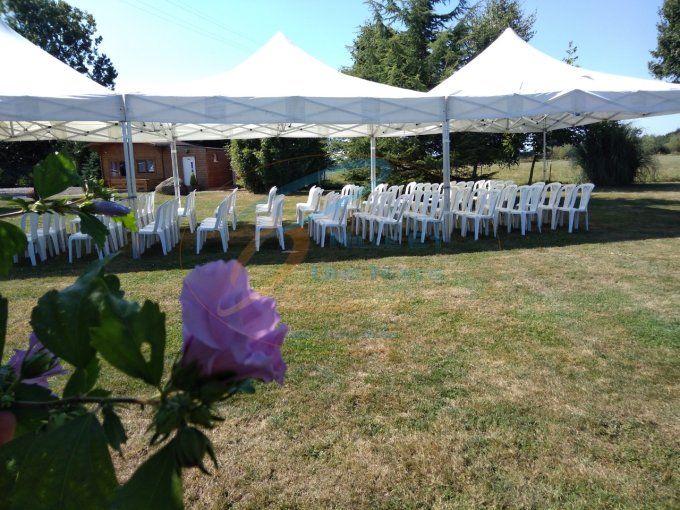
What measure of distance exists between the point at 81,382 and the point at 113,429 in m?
0.06

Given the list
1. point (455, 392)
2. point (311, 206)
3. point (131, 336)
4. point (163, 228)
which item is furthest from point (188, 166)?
point (131, 336)

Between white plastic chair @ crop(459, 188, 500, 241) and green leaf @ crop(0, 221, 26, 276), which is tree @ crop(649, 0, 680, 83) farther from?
green leaf @ crop(0, 221, 26, 276)

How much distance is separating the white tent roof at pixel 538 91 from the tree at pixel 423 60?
5938 millimetres

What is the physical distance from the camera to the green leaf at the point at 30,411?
1.45 ft

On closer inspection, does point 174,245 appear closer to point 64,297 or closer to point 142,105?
point 142,105

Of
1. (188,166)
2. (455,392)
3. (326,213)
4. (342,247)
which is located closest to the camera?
(455,392)

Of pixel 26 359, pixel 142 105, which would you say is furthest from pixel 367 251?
pixel 26 359

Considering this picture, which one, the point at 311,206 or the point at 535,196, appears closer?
the point at 535,196

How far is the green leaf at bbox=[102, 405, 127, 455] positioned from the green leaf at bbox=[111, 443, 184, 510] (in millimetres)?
65

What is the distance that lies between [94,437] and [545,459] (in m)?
2.70

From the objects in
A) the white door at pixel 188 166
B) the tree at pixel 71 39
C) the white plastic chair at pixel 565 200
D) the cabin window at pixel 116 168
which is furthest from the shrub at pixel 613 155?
the tree at pixel 71 39

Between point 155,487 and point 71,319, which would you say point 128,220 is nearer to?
point 71,319

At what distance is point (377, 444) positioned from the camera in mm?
2773

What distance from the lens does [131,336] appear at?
14.9 inches
